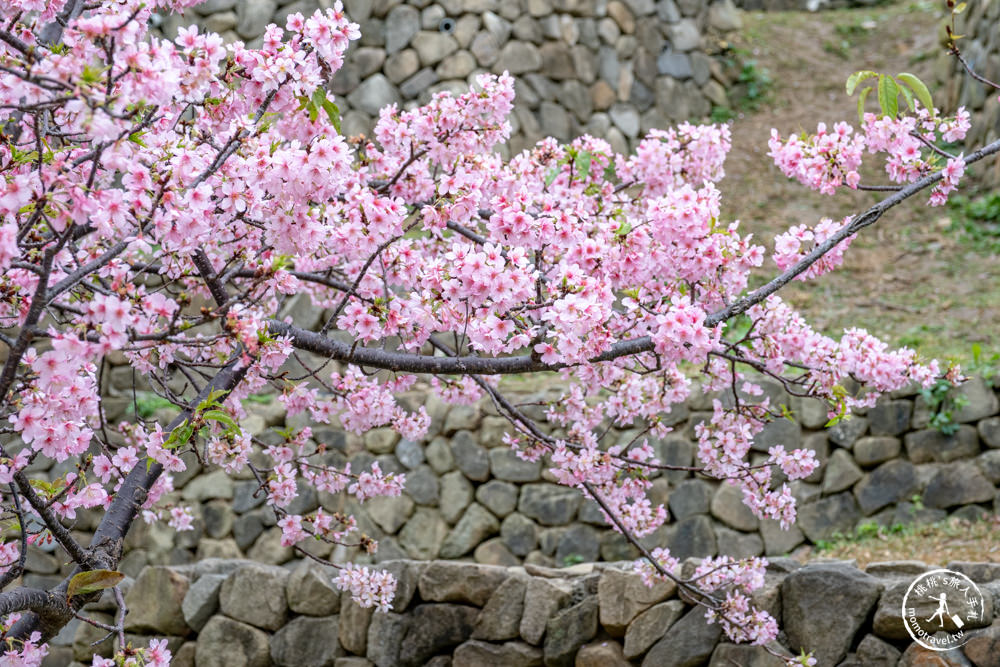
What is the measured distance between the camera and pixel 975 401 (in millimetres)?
4660

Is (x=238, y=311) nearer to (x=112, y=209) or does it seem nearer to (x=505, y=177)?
(x=112, y=209)

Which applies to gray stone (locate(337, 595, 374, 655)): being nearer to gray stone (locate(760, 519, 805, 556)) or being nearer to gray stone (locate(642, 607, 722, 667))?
gray stone (locate(642, 607, 722, 667))

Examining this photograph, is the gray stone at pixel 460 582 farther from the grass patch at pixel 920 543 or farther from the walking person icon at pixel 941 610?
the grass patch at pixel 920 543

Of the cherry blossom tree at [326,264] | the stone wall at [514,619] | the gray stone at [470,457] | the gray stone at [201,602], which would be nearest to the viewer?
the cherry blossom tree at [326,264]

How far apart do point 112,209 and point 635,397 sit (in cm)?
182

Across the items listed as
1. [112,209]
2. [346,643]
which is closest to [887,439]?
[346,643]

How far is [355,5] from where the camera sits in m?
6.81

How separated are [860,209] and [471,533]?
11.8 feet

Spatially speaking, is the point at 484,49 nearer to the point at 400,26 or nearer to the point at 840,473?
the point at 400,26

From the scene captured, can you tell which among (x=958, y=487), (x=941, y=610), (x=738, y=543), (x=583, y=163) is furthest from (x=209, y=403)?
(x=958, y=487)

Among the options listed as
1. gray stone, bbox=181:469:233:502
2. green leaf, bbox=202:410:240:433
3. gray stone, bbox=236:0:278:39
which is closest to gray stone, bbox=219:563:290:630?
gray stone, bbox=181:469:233:502

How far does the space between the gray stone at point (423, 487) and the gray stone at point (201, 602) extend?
5.24 ft

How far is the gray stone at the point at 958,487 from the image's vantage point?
15.0ft

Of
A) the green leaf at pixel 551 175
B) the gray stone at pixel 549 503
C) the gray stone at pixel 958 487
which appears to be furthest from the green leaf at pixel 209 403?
the gray stone at pixel 958 487
